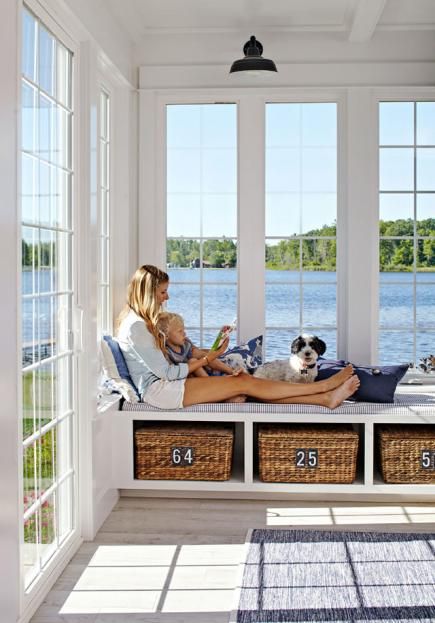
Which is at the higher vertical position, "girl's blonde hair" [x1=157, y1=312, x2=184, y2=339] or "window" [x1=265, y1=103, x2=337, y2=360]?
"window" [x1=265, y1=103, x2=337, y2=360]

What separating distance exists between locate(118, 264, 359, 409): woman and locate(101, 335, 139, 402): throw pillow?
0.11 ft

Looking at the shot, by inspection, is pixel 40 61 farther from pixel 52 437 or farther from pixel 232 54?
pixel 232 54

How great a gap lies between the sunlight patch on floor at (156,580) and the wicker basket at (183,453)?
73cm

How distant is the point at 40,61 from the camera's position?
342 centimetres

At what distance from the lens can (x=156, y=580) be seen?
356 centimetres

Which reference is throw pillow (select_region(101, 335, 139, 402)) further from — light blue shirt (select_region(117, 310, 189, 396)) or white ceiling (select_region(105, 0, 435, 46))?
white ceiling (select_region(105, 0, 435, 46))

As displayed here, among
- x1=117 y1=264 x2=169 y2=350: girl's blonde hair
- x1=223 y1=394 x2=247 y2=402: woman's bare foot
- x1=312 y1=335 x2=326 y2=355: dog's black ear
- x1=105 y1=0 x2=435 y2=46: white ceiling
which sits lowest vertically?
x1=223 y1=394 x2=247 y2=402: woman's bare foot

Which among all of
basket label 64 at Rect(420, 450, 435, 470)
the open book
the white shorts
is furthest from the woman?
basket label 64 at Rect(420, 450, 435, 470)

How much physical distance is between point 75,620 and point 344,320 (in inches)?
120

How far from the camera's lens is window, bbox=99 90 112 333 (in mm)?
5020

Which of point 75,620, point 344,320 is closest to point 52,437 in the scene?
point 75,620

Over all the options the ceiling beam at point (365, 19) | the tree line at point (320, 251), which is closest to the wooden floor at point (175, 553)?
the tree line at point (320, 251)

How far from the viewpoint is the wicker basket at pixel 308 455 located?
4.63m

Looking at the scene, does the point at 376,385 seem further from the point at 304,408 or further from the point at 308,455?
the point at 308,455
